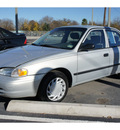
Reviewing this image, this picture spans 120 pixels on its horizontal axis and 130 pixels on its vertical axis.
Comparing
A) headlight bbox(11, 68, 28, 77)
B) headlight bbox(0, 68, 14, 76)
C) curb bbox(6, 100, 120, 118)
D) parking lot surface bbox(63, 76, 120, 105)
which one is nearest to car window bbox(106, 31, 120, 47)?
parking lot surface bbox(63, 76, 120, 105)

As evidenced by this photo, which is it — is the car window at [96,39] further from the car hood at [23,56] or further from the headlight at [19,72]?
the headlight at [19,72]

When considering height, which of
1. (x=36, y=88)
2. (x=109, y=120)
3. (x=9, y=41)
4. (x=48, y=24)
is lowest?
(x=109, y=120)

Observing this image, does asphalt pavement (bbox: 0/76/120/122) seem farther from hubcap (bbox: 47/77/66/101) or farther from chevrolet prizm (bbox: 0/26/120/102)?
chevrolet prizm (bbox: 0/26/120/102)


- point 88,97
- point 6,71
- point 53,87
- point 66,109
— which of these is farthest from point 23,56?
point 88,97

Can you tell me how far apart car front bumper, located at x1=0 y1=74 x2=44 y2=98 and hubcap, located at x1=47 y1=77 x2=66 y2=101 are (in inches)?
Answer: 14.1

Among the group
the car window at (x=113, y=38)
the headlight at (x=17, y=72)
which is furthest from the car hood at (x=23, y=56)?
the car window at (x=113, y=38)

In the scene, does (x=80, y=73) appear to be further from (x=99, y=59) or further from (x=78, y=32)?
(x=78, y=32)

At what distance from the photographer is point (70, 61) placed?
3.73 m

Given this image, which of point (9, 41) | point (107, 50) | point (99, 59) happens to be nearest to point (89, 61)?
point (99, 59)

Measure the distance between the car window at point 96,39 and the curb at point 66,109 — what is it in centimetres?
162

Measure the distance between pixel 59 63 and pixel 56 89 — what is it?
55 centimetres

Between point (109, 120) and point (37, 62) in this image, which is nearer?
point (109, 120)

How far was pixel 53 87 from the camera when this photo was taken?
357 centimetres
